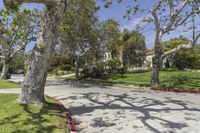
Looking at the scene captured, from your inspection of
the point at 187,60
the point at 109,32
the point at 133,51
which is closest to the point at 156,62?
the point at 109,32

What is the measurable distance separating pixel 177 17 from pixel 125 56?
950 inches

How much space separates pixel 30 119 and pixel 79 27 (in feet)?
72.4

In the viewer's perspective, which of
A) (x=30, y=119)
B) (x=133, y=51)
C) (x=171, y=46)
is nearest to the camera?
(x=30, y=119)

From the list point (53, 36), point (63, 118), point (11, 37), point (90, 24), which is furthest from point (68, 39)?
point (63, 118)

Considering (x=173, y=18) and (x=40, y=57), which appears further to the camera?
(x=173, y=18)

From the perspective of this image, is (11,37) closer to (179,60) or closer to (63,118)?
(63,118)

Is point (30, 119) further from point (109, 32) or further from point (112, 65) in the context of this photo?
point (112, 65)

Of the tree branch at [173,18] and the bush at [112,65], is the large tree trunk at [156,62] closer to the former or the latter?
the tree branch at [173,18]

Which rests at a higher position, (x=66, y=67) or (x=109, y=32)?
(x=109, y=32)

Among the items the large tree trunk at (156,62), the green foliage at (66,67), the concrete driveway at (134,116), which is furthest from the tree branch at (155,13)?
the green foliage at (66,67)

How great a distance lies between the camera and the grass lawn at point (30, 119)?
25.8 ft

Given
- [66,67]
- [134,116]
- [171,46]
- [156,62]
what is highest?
[171,46]

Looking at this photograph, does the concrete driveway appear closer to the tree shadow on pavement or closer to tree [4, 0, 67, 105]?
the tree shadow on pavement

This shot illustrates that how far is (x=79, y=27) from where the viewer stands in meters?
Answer: 30.1
